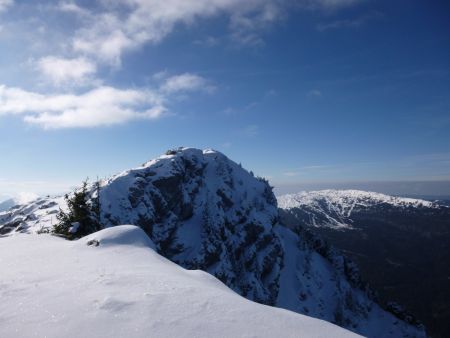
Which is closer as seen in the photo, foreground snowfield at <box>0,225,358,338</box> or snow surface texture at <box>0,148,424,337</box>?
foreground snowfield at <box>0,225,358,338</box>

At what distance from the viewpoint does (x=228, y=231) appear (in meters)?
88.1

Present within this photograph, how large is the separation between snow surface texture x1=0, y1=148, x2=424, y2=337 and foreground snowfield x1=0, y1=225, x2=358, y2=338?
42080 millimetres

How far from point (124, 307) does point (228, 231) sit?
81.0 metres

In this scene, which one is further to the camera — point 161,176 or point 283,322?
point 161,176

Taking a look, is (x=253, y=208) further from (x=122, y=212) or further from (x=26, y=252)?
(x=26, y=252)

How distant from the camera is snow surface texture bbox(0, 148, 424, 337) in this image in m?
62.1

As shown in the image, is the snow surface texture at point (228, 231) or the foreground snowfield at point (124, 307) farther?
the snow surface texture at point (228, 231)

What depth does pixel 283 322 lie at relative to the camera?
7.83 metres

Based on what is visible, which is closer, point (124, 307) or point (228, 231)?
point (124, 307)

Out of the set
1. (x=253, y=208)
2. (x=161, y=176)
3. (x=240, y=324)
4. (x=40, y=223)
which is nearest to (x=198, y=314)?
(x=240, y=324)

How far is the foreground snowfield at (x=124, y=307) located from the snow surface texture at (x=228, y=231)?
42.1 meters

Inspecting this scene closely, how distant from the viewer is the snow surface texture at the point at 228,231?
62.1 meters

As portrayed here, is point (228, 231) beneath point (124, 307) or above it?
beneath

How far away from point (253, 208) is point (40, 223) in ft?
221
